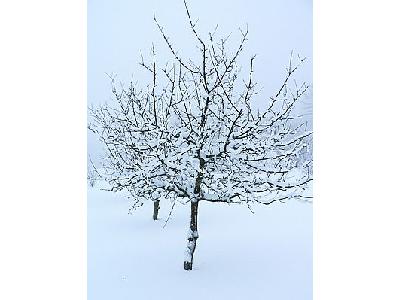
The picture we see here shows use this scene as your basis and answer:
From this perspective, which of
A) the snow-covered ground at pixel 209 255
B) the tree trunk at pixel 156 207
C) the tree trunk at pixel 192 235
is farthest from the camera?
the tree trunk at pixel 156 207

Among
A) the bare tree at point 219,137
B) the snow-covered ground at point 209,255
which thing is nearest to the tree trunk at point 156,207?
the snow-covered ground at point 209,255

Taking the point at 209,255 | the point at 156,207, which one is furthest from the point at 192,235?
the point at 156,207

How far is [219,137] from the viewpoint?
2662mm

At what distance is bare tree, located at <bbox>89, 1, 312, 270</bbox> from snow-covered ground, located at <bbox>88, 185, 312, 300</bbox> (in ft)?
0.45

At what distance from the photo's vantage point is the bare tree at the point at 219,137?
261 cm

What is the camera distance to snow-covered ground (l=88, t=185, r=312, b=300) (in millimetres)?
2559

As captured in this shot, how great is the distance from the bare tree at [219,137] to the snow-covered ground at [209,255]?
14 cm

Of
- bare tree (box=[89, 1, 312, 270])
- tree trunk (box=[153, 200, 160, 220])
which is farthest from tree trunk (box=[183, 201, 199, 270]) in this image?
tree trunk (box=[153, 200, 160, 220])

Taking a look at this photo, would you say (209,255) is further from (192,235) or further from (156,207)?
(156,207)

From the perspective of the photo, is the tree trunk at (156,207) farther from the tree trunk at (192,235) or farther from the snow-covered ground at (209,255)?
the tree trunk at (192,235)
